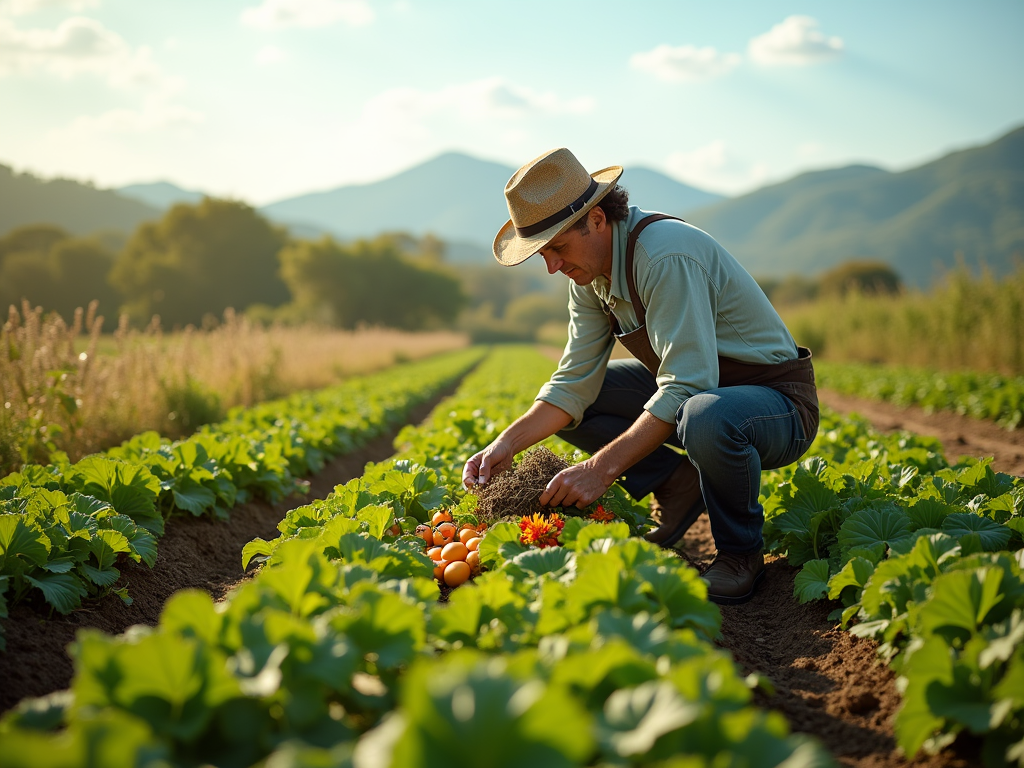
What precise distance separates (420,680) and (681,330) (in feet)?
7.88

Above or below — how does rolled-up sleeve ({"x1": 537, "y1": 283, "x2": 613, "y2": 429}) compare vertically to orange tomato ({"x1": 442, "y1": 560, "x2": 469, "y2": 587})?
above

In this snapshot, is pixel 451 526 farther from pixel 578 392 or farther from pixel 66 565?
pixel 66 565

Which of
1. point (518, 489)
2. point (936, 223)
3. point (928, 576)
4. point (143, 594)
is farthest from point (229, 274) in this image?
point (936, 223)

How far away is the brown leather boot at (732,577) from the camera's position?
3.39m

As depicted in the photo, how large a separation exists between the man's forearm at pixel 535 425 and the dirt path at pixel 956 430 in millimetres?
4150

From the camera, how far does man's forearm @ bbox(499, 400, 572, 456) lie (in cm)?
366

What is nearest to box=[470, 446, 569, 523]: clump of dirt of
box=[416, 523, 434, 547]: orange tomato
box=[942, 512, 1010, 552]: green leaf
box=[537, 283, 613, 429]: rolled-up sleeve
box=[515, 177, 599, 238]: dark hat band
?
box=[416, 523, 434, 547]: orange tomato

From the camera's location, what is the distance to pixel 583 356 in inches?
158

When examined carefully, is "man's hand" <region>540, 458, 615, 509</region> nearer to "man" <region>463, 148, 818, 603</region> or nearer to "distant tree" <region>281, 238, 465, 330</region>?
"man" <region>463, 148, 818, 603</region>

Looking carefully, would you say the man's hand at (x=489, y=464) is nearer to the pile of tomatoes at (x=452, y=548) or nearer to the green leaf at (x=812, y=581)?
the pile of tomatoes at (x=452, y=548)

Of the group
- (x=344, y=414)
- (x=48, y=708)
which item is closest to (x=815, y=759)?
(x=48, y=708)

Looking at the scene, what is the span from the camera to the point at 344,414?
8.76m

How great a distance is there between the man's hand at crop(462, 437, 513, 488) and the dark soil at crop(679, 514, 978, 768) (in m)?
1.27

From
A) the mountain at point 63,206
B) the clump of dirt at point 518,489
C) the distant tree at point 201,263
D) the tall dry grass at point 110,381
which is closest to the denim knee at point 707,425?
the clump of dirt at point 518,489
